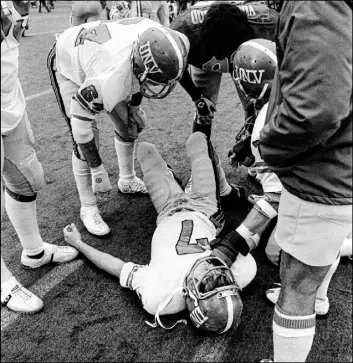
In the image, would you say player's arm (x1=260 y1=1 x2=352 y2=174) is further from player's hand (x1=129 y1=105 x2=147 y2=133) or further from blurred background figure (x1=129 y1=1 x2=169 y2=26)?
blurred background figure (x1=129 y1=1 x2=169 y2=26)

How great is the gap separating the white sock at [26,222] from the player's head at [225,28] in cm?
143

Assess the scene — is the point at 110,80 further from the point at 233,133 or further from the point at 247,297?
the point at 233,133

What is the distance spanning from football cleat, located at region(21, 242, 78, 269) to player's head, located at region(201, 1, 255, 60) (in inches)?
58.9

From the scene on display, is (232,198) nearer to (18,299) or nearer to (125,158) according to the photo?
(125,158)

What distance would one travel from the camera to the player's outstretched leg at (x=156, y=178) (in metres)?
2.52

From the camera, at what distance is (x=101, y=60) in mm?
2170

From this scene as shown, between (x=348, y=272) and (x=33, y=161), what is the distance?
1.69 m

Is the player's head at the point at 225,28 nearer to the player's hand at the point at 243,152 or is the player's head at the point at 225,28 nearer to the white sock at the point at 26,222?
the player's hand at the point at 243,152

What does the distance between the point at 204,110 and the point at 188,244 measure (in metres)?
1.08

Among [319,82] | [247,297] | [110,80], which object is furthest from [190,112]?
[319,82]

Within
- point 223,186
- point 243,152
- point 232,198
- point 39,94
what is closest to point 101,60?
point 243,152

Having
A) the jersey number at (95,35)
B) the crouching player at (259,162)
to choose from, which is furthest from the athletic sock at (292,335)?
the jersey number at (95,35)

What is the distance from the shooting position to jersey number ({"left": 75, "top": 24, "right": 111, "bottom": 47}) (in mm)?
2250

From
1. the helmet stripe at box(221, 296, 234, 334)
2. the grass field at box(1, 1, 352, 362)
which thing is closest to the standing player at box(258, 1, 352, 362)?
the helmet stripe at box(221, 296, 234, 334)
